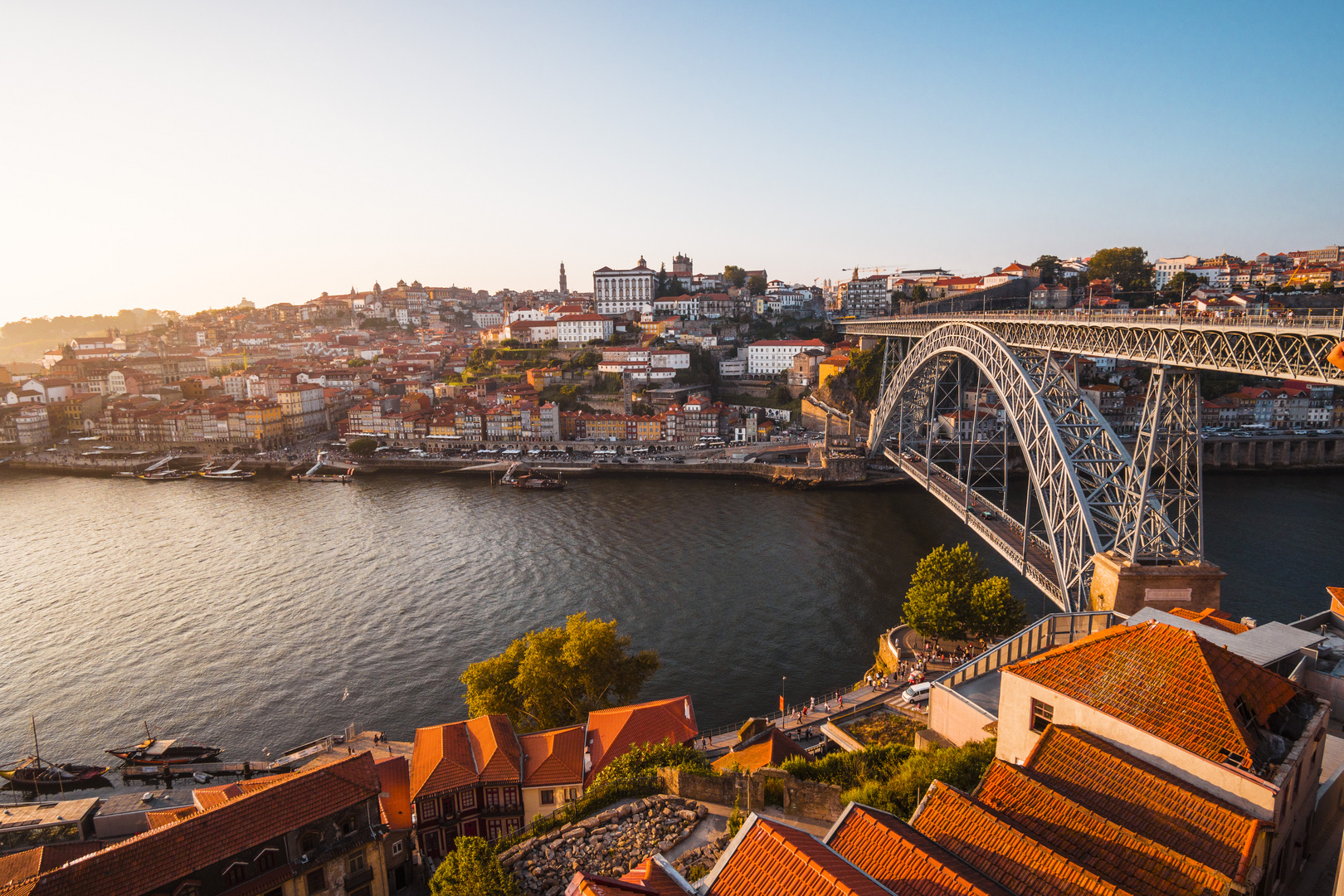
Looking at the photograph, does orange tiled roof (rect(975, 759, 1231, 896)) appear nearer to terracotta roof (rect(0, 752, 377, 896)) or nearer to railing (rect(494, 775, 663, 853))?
railing (rect(494, 775, 663, 853))

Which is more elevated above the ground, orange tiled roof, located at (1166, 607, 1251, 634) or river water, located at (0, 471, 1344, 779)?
orange tiled roof, located at (1166, 607, 1251, 634)

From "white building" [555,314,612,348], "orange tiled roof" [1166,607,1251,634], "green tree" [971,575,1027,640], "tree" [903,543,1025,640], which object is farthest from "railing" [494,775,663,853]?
"white building" [555,314,612,348]

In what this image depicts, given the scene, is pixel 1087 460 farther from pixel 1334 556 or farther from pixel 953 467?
pixel 953 467

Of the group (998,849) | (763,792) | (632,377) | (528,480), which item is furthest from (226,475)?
(998,849)

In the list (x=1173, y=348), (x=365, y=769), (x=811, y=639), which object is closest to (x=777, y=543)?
(x=811, y=639)

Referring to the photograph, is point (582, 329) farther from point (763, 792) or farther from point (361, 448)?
point (763, 792)

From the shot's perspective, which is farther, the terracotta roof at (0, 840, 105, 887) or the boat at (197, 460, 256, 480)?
the boat at (197, 460, 256, 480)
